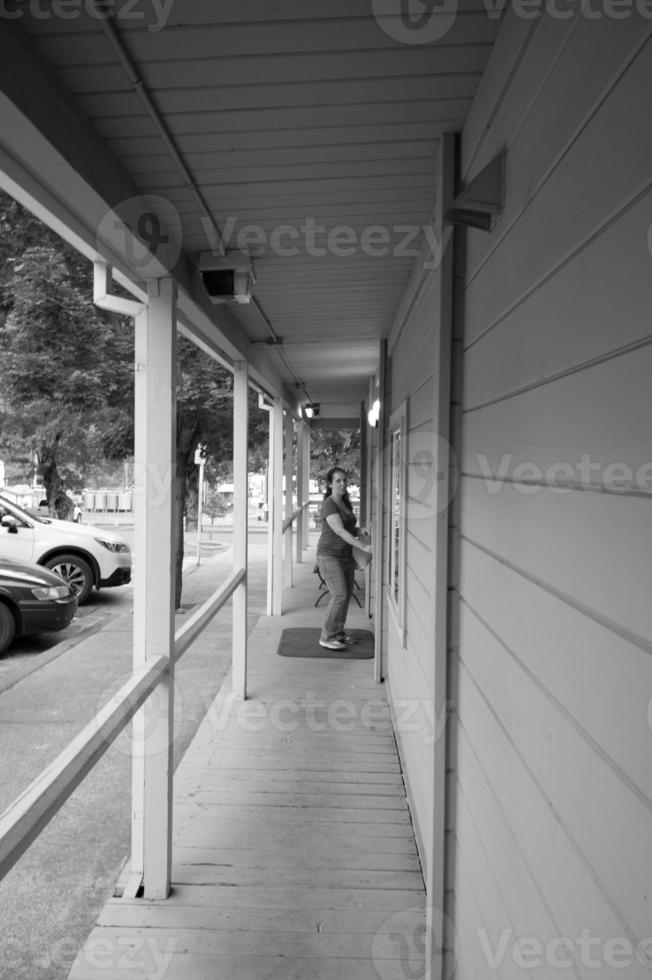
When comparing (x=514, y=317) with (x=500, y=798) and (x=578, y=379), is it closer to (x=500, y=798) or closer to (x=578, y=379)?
(x=578, y=379)

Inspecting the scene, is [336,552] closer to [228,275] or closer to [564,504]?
[228,275]

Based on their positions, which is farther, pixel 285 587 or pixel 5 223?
pixel 285 587

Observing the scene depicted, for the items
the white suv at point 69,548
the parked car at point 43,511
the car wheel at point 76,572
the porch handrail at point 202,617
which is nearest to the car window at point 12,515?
the white suv at point 69,548

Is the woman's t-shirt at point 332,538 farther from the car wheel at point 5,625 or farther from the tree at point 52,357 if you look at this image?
the car wheel at point 5,625

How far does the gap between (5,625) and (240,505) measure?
2.74m

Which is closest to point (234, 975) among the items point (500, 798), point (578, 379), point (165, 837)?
point (165, 837)

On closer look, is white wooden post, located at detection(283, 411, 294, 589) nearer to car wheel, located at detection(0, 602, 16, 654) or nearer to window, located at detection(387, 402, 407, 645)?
car wheel, located at detection(0, 602, 16, 654)

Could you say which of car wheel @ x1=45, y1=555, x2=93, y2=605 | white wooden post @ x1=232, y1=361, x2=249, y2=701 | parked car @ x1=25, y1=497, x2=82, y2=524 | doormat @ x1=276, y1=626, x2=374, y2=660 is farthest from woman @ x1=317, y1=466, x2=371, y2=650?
car wheel @ x1=45, y1=555, x2=93, y2=605

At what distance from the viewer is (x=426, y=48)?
4.64 feet

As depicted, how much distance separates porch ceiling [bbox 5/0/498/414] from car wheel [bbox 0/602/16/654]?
13.4ft

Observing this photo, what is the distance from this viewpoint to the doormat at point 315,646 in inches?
214

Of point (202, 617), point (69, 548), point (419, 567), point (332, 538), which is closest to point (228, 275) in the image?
point (419, 567)

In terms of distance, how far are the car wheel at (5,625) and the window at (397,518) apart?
3353 mm

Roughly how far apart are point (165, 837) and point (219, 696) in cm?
208
